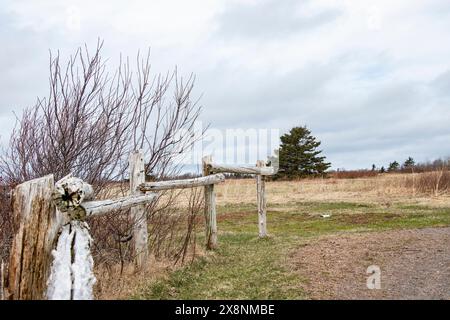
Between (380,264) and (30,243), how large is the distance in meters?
5.01

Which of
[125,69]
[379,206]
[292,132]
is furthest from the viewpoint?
[292,132]

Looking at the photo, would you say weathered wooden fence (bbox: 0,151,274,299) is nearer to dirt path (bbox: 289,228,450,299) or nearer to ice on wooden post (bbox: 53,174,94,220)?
ice on wooden post (bbox: 53,174,94,220)

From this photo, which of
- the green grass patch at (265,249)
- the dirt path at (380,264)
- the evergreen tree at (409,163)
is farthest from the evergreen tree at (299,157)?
the dirt path at (380,264)

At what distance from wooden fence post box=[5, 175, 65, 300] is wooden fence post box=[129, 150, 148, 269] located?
8.89 feet

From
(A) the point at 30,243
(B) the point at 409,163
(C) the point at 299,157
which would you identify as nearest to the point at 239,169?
(A) the point at 30,243

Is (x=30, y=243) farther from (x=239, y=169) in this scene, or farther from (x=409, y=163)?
(x=409, y=163)

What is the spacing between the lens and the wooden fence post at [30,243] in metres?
3.96

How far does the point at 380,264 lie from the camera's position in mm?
7129

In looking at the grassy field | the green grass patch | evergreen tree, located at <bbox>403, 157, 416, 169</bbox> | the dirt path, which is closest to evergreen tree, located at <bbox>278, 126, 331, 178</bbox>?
evergreen tree, located at <bbox>403, 157, 416, 169</bbox>

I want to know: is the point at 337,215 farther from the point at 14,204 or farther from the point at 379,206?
the point at 14,204

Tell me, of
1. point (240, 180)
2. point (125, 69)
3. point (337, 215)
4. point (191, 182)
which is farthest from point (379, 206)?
point (240, 180)
